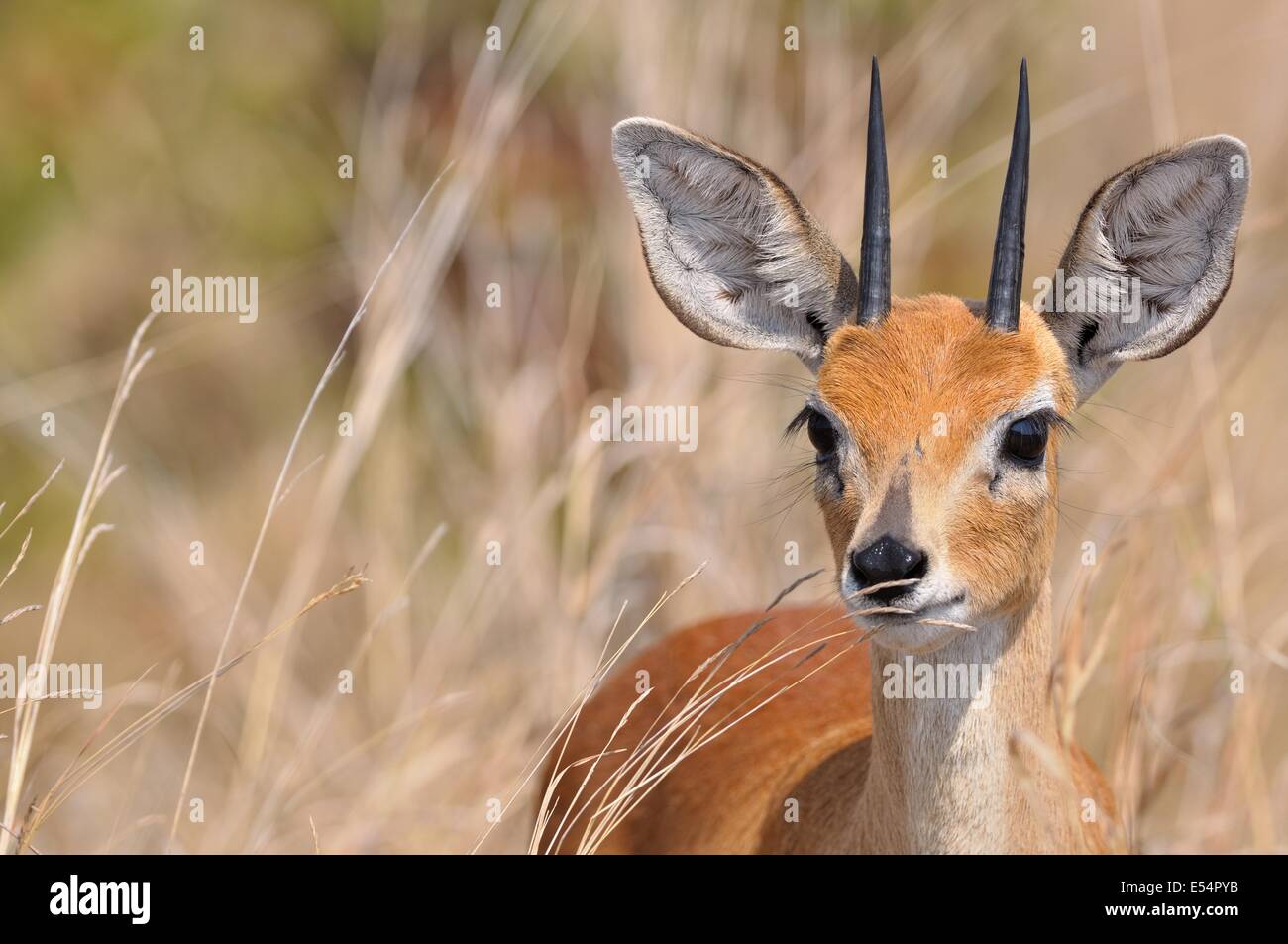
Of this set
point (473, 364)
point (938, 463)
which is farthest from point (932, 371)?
point (473, 364)

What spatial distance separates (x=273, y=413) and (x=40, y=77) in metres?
2.55

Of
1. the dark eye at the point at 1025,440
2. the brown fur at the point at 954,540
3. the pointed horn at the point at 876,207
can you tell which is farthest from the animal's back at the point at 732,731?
the pointed horn at the point at 876,207

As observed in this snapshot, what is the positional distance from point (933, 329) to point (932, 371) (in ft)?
0.65

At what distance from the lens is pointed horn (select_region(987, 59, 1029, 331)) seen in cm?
464

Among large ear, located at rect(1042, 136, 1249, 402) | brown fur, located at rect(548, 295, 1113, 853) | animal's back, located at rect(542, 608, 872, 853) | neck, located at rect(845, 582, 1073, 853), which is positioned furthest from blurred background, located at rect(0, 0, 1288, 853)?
neck, located at rect(845, 582, 1073, 853)

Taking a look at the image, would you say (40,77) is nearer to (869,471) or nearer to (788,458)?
(788,458)

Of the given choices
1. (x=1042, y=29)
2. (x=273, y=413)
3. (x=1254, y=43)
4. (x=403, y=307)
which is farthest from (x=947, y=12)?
(x=273, y=413)

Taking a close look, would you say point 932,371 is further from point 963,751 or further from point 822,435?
point 963,751

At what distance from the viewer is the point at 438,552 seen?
9.53 metres

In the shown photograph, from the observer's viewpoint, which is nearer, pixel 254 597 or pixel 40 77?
pixel 40 77

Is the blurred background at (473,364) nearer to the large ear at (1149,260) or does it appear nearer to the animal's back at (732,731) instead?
the animal's back at (732,731)

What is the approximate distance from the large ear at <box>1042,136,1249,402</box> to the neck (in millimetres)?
869

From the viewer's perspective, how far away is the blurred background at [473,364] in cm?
779

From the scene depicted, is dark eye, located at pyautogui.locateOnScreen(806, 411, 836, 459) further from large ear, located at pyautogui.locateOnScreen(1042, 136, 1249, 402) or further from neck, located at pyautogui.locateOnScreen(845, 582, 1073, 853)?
large ear, located at pyautogui.locateOnScreen(1042, 136, 1249, 402)
